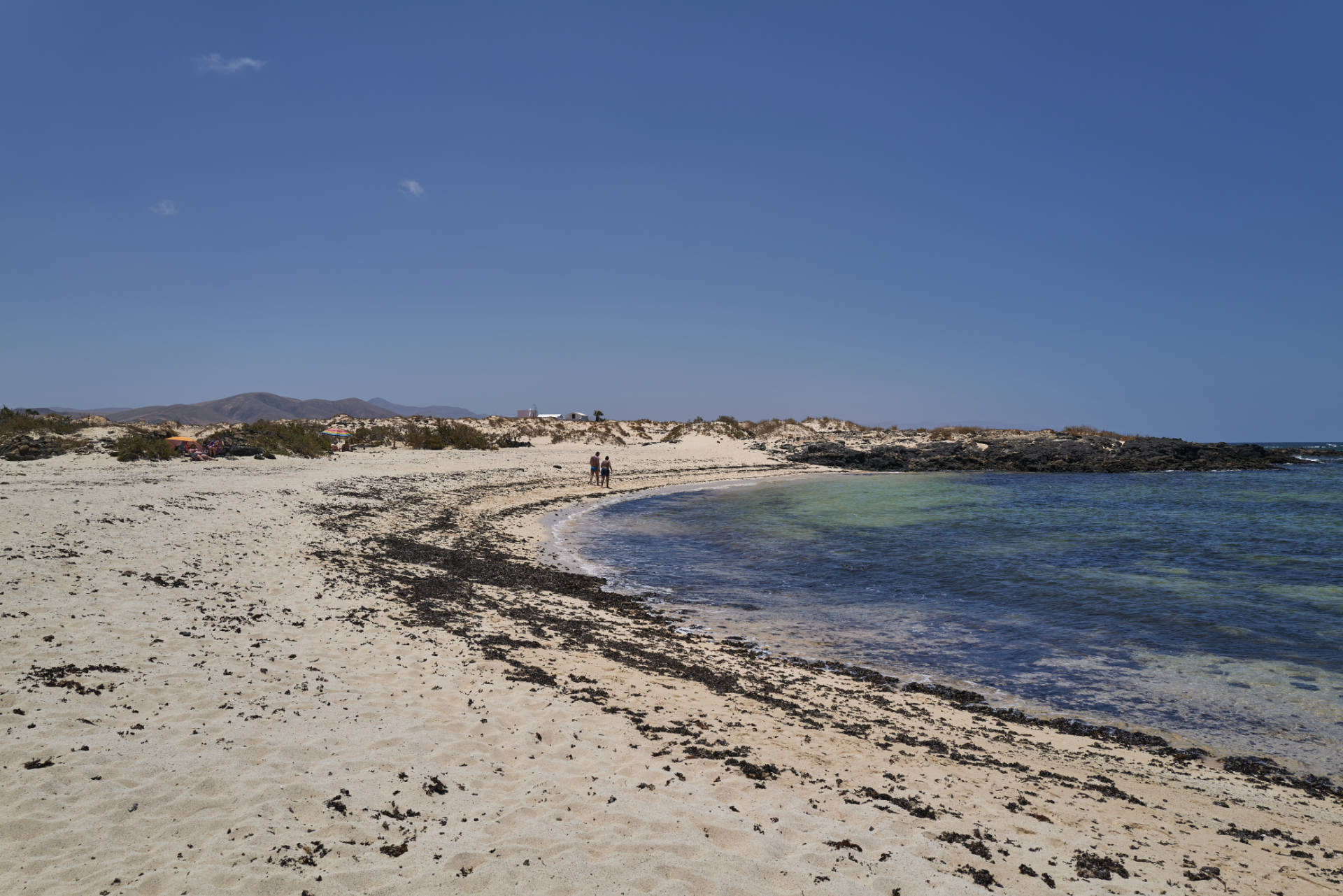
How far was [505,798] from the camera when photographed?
4855 mm

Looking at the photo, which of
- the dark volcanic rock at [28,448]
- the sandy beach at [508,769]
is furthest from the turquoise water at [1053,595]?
the dark volcanic rock at [28,448]

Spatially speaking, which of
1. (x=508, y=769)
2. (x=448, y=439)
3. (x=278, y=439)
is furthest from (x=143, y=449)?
(x=508, y=769)

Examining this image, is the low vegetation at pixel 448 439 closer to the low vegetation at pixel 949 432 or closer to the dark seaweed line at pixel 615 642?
the dark seaweed line at pixel 615 642

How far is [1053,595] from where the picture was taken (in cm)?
1380

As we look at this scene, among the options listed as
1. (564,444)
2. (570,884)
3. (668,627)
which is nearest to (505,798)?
(570,884)

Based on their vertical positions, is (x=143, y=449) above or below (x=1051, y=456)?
below

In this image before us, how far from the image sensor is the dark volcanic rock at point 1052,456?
1865 inches

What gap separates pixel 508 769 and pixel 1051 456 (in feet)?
172

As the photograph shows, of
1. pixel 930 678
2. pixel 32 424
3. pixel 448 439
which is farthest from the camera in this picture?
pixel 448 439

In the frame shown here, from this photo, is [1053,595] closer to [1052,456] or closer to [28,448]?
[28,448]

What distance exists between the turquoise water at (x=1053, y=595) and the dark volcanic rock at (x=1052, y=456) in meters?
19.4

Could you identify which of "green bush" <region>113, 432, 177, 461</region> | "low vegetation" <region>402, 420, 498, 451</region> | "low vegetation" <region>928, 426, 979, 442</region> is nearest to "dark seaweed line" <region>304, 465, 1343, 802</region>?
"green bush" <region>113, 432, 177, 461</region>

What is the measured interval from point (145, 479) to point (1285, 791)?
85.5ft

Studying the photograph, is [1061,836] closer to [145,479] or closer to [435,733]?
[435,733]
